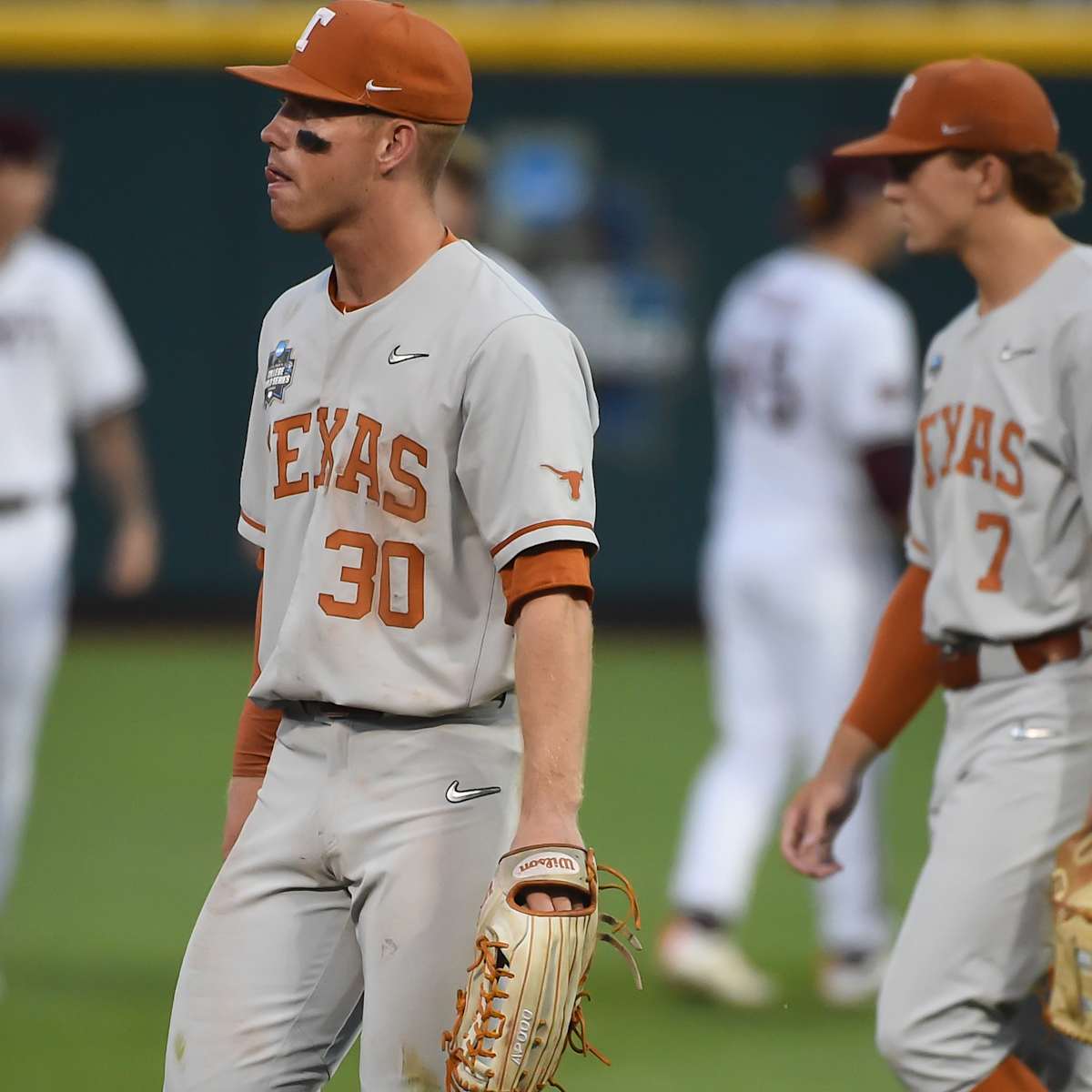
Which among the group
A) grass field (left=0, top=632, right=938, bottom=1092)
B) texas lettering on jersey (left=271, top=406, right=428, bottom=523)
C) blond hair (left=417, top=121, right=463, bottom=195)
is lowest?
grass field (left=0, top=632, right=938, bottom=1092)

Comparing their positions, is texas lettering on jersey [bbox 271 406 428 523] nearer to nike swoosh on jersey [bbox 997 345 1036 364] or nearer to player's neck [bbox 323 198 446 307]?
player's neck [bbox 323 198 446 307]

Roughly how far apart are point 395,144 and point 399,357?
0.34 meters

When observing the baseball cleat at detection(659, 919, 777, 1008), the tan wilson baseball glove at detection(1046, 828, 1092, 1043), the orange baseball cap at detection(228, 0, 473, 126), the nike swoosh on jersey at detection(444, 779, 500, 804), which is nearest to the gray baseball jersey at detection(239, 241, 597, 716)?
the nike swoosh on jersey at detection(444, 779, 500, 804)

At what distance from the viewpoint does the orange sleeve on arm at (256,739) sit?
3.56 m

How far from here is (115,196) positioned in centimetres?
1462

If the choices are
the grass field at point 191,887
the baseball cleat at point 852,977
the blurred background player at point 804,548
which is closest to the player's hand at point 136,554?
the grass field at point 191,887

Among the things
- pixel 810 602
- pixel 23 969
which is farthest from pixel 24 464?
pixel 810 602

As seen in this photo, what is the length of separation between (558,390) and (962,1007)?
146 centimetres

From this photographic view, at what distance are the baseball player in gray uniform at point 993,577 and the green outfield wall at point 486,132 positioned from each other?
10.2 m

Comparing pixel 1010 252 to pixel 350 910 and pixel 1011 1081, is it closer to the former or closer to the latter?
pixel 1011 1081

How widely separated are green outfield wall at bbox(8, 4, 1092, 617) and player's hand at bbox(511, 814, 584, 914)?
37.1ft

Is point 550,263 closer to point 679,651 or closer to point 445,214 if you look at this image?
point 679,651

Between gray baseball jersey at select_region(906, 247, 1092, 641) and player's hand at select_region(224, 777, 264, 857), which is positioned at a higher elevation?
gray baseball jersey at select_region(906, 247, 1092, 641)

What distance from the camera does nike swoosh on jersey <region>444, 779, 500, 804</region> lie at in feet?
10.6
